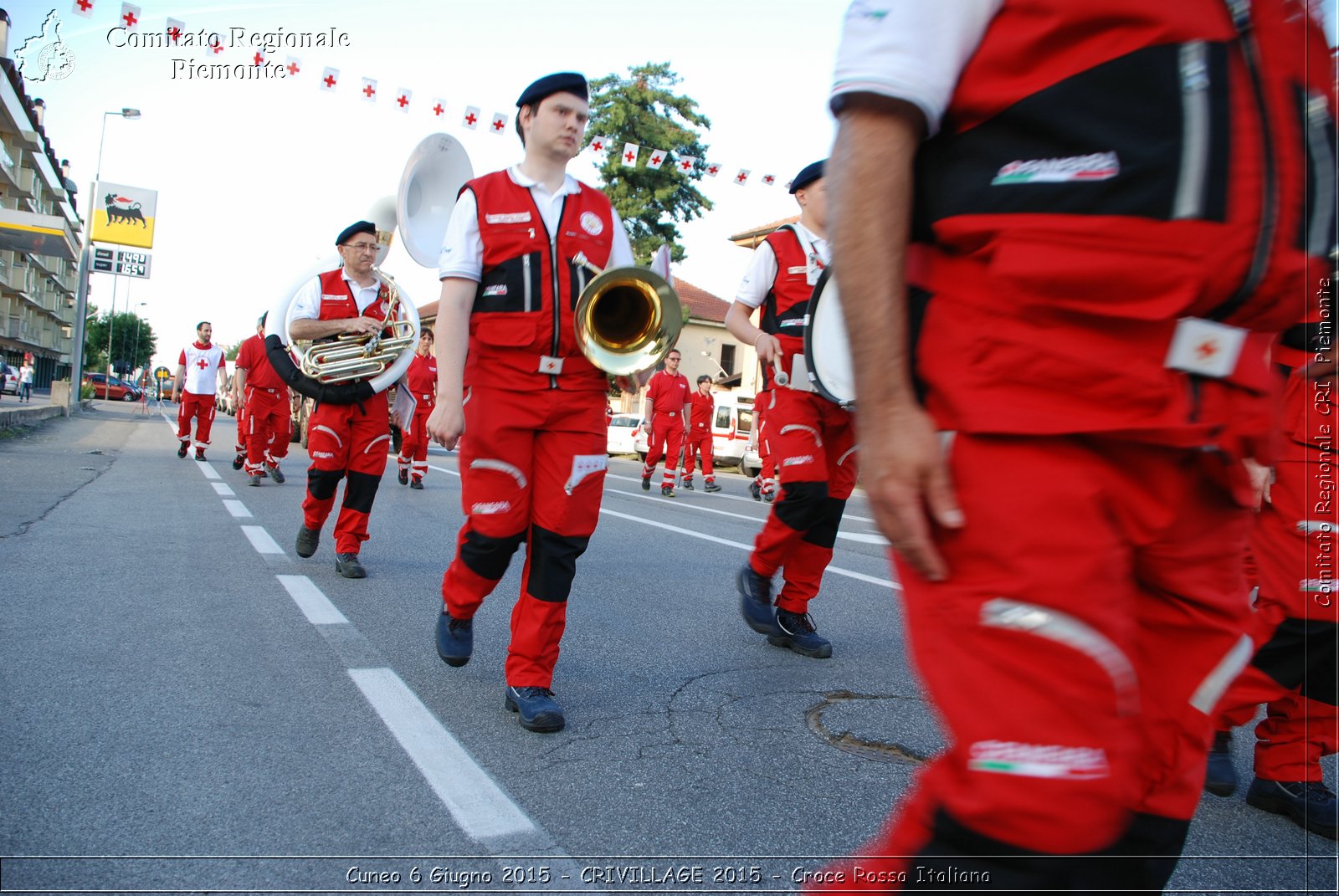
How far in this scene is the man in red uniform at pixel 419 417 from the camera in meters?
13.6

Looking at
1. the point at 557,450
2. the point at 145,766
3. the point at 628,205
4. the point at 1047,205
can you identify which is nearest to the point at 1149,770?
the point at 1047,205

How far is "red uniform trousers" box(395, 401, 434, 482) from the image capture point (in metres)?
13.4

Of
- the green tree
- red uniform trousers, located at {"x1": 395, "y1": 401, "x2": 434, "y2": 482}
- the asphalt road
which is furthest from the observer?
the green tree

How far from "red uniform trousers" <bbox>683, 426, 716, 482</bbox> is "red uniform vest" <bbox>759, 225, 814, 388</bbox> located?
14035 millimetres

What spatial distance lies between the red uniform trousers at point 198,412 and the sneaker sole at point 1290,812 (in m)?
16.1

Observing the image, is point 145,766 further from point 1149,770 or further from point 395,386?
point 395,386

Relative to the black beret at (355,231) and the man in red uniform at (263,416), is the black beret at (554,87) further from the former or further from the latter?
the man in red uniform at (263,416)

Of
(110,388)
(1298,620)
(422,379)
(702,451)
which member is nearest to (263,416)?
(422,379)

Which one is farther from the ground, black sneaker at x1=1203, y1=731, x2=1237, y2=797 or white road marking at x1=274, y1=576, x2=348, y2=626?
Result: black sneaker at x1=1203, y1=731, x2=1237, y2=797

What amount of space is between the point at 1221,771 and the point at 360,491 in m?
4.98

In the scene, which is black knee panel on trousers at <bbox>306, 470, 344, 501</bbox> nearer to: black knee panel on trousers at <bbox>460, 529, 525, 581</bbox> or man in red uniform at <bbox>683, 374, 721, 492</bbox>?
black knee panel on trousers at <bbox>460, 529, 525, 581</bbox>

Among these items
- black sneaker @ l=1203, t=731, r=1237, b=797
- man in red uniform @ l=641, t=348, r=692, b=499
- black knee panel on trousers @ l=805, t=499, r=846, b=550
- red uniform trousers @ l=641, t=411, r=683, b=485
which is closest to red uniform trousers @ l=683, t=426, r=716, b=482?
man in red uniform @ l=641, t=348, r=692, b=499

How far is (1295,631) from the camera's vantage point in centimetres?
307

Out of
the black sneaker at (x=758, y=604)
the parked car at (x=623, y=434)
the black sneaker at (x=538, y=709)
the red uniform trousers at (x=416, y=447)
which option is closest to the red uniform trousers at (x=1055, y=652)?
the black sneaker at (x=538, y=709)
